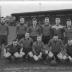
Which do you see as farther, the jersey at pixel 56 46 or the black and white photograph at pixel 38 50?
the jersey at pixel 56 46

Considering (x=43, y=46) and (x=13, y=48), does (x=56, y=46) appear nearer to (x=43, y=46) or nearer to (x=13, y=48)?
(x=43, y=46)

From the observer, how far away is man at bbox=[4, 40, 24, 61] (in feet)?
27.6

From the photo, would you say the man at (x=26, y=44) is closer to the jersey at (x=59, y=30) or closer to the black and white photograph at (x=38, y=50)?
the black and white photograph at (x=38, y=50)

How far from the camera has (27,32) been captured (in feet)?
30.8

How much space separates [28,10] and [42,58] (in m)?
7.73

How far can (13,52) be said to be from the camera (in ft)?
28.1

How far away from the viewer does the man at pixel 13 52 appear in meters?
8.41

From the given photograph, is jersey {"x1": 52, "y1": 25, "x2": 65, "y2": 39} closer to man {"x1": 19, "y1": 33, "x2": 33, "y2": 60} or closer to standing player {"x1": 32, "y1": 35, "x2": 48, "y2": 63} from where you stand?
standing player {"x1": 32, "y1": 35, "x2": 48, "y2": 63}

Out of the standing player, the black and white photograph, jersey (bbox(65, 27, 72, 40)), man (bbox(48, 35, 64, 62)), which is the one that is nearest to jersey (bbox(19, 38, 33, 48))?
the black and white photograph

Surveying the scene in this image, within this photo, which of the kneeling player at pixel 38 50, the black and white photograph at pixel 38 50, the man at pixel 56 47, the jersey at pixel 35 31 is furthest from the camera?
the jersey at pixel 35 31

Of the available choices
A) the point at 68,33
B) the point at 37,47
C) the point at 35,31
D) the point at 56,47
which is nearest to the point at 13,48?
the point at 37,47

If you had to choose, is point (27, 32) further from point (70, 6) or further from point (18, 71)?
point (70, 6)

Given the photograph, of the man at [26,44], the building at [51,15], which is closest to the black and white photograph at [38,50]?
the man at [26,44]

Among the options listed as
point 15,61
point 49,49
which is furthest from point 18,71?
point 49,49
